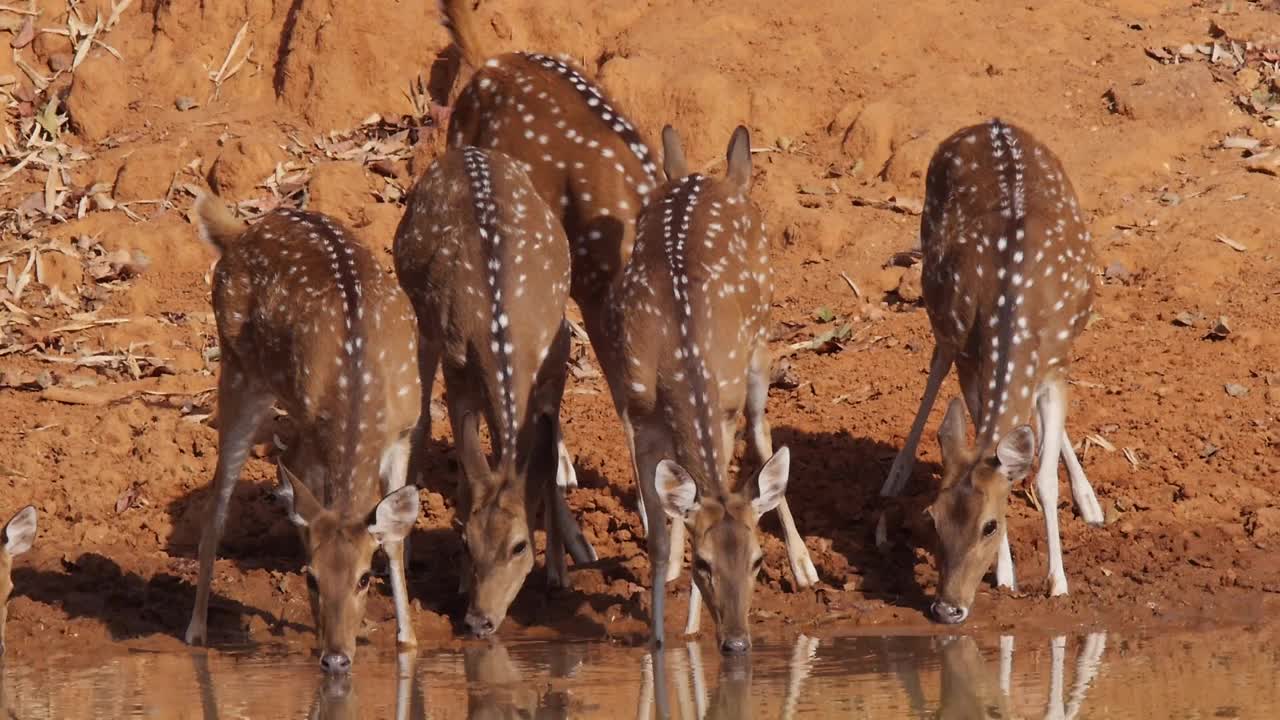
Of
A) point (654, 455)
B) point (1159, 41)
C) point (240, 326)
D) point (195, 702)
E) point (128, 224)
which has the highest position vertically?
point (1159, 41)

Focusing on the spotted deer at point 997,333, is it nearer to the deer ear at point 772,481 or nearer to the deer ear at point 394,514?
the deer ear at point 772,481

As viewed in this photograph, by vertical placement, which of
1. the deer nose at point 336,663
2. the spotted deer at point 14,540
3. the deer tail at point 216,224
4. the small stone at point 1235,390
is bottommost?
the deer nose at point 336,663

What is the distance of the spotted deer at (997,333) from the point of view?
11781mm

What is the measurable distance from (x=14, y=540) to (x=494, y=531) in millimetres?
2670

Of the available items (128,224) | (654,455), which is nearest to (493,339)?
(654,455)

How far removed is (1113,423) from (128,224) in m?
8.54

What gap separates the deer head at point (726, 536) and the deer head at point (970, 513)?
1060 mm

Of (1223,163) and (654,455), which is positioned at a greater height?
(1223,163)

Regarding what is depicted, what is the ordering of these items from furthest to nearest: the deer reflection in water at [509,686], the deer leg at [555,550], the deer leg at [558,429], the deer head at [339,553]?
the deer leg at [555,550] → the deer leg at [558,429] → the deer head at [339,553] → the deer reflection in water at [509,686]

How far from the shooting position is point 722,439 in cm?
1167

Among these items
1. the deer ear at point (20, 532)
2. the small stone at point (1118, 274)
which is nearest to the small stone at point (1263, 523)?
the small stone at point (1118, 274)

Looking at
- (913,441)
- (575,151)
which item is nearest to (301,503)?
(575,151)

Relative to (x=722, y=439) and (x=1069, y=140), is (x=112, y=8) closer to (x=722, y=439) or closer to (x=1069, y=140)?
(x=1069, y=140)

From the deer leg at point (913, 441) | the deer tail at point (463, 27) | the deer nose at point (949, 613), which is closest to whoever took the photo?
the deer nose at point (949, 613)
